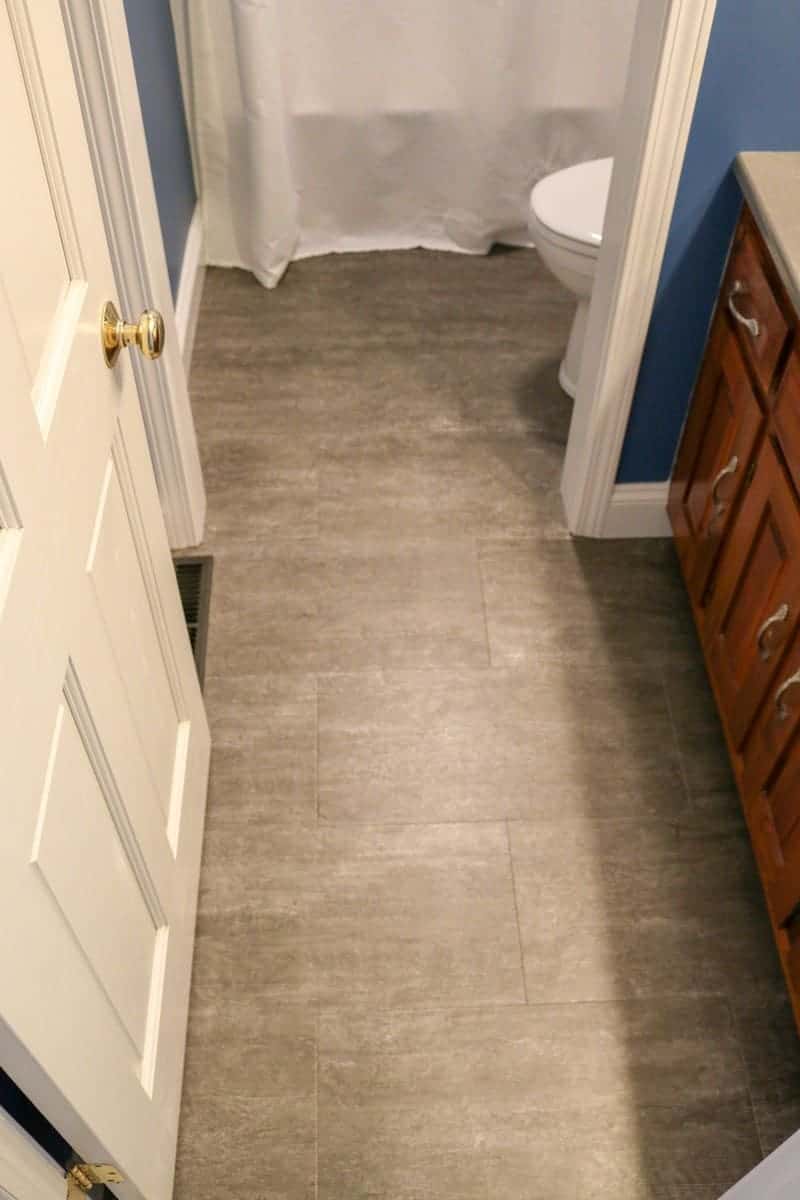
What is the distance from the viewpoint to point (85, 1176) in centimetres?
110

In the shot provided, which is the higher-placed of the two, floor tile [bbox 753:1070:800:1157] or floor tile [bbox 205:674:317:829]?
floor tile [bbox 205:674:317:829]

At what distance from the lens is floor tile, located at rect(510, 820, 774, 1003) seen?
1.61 m

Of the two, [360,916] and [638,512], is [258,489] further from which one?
[360,916]

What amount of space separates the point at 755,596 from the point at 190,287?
161cm

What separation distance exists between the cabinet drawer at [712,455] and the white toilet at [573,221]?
1.30ft

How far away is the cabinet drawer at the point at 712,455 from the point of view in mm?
→ 1698

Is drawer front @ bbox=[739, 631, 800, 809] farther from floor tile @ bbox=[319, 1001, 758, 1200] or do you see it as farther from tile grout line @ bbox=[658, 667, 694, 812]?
floor tile @ bbox=[319, 1001, 758, 1200]

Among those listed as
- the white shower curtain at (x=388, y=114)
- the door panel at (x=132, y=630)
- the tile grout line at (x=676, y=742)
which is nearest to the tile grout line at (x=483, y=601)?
the tile grout line at (x=676, y=742)

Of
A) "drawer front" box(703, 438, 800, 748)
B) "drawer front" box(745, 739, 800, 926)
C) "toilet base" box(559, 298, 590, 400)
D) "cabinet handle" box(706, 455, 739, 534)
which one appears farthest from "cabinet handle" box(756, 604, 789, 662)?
"toilet base" box(559, 298, 590, 400)

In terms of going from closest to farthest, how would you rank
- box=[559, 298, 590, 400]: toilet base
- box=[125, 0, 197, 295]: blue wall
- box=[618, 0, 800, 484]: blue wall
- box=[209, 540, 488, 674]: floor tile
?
box=[618, 0, 800, 484]: blue wall
box=[209, 540, 488, 674]: floor tile
box=[125, 0, 197, 295]: blue wall
box=[559, 298, 590, 400]: toilet base

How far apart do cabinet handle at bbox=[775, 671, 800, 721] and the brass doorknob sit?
91 centimetres

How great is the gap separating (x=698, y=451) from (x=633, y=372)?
0.18 m

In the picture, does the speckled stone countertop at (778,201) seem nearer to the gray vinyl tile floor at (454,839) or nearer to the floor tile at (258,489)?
the gray vinyl tile floor at (454,839)

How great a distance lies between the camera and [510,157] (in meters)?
2.82
